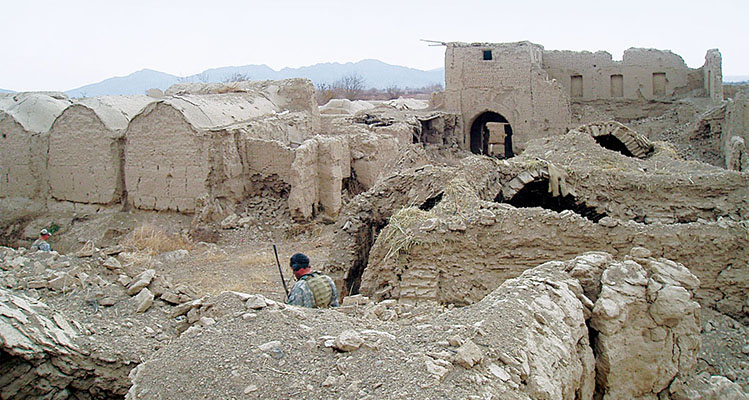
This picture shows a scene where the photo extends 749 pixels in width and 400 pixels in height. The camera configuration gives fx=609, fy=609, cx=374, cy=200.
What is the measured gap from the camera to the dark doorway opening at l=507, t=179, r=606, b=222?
757 centimetres

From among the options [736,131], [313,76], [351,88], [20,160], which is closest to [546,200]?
[736,131]

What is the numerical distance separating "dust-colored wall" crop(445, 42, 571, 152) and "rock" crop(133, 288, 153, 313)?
1609cm

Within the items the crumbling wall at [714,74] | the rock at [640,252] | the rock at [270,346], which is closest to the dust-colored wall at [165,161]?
the rock at [270,346]

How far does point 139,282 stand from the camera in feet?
15.9

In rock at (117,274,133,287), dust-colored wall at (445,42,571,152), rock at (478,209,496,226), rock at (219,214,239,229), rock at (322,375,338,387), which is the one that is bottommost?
rock at (219,214,239,229)

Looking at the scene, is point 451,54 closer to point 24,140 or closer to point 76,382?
point 24,140

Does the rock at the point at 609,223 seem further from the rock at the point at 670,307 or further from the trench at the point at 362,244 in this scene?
the trench at the point at 362,244

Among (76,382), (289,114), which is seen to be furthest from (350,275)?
(289,114)

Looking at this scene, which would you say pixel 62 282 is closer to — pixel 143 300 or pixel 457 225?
pixel 143 300

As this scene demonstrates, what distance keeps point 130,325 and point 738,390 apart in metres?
4.17

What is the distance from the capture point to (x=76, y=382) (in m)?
4.01

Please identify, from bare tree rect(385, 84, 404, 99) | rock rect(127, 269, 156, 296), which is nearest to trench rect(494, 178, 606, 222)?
rock rect(127, 269, 156, 296)

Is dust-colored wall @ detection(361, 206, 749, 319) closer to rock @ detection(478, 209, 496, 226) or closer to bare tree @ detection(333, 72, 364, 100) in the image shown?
rock @ detection(478, 209, 496, 226)

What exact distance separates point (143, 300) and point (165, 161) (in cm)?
725
